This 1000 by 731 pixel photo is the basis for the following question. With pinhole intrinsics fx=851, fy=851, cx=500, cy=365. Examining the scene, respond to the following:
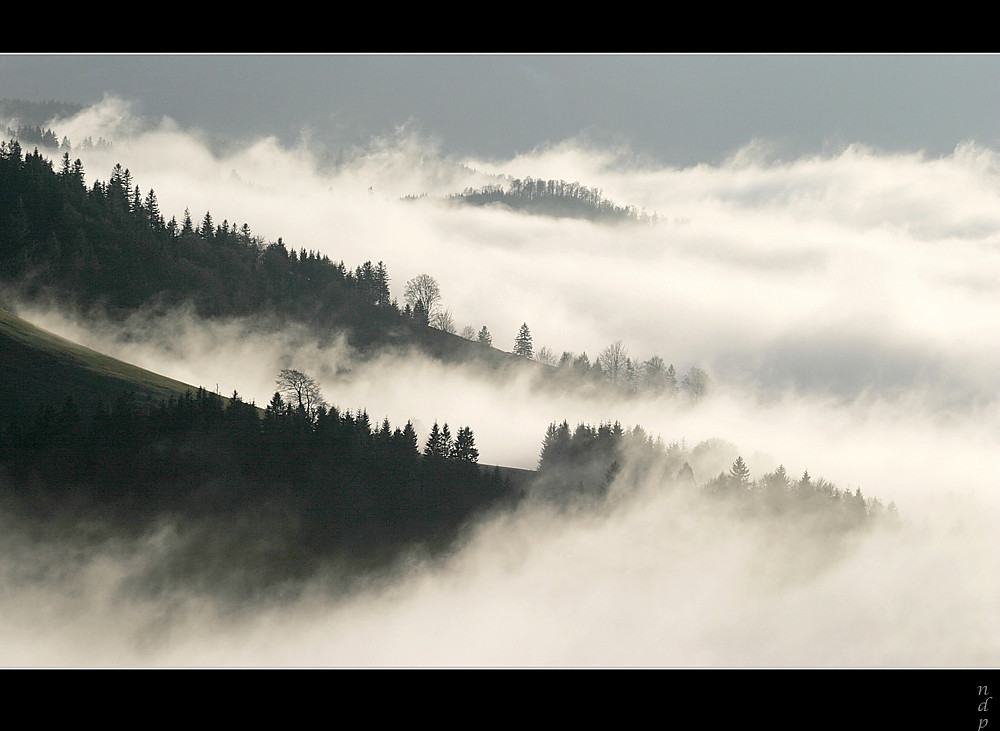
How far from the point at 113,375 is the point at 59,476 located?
31.2 metres

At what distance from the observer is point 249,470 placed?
162 metres

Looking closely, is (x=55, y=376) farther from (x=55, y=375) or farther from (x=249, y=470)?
(x=249, y=470)

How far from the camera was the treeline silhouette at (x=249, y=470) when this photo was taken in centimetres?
14325

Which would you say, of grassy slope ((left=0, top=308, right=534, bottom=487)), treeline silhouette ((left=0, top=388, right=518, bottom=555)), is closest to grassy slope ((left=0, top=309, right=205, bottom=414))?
grassy slope ((left=0, top=308, right=534, bottom=487))

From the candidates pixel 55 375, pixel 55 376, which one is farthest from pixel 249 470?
pixel 55 375

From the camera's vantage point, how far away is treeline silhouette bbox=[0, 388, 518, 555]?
470ft

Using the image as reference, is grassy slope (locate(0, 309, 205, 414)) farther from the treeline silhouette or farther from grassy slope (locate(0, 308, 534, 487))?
the treeline silhouette

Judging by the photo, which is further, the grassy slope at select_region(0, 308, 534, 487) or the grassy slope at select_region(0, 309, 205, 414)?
the grassy slope at select_region(0, 309, 205, 414)

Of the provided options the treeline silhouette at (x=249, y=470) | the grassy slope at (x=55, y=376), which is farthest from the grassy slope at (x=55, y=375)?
the treeline silhouette at (x=249, y=470)

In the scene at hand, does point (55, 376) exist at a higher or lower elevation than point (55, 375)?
lower
